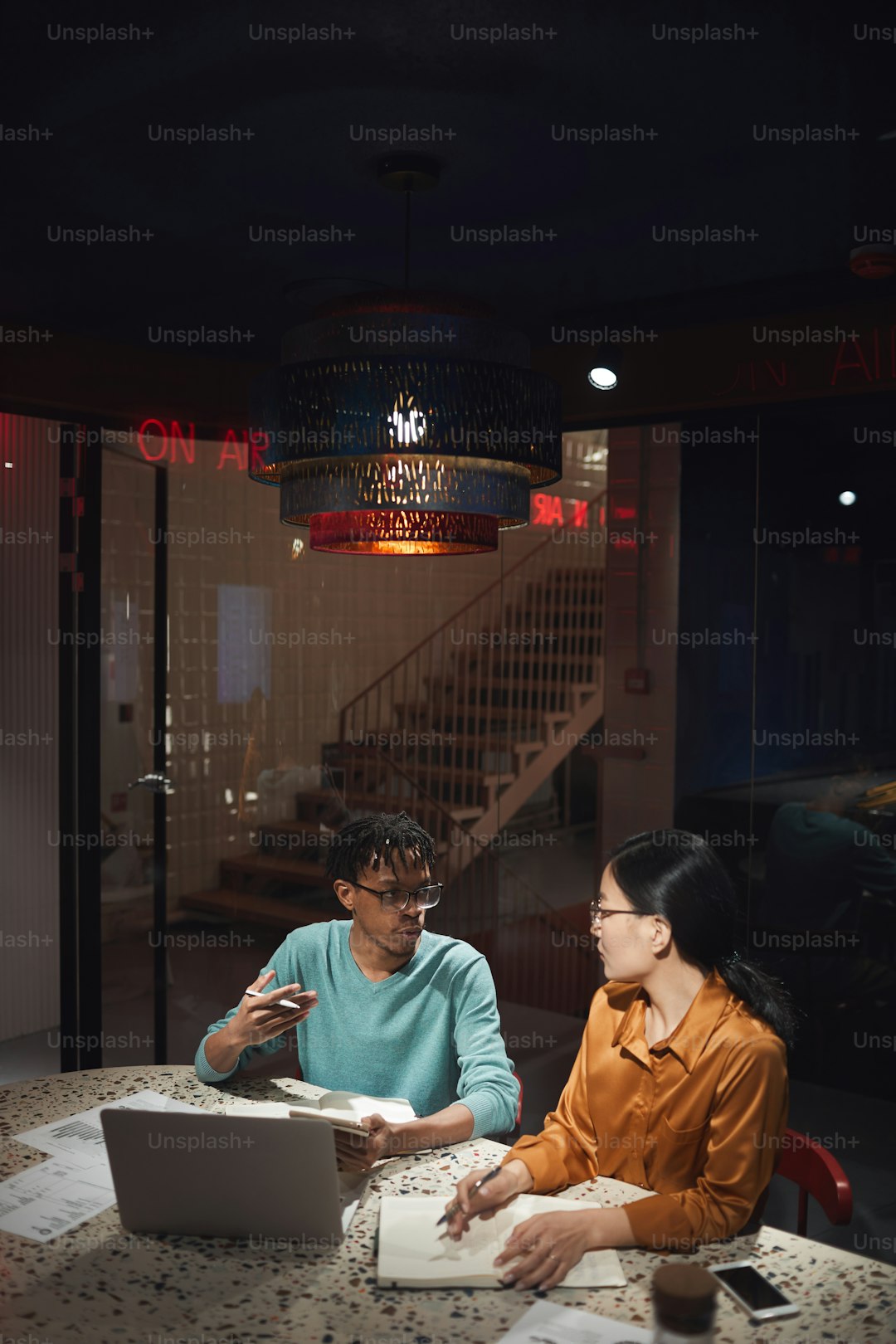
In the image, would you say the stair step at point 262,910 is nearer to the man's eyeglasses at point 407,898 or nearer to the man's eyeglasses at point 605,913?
the man's eyeglasses at point 407,898

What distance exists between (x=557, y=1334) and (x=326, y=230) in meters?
2.58

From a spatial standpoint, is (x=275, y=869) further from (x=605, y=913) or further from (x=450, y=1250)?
(x=450, y=1250)

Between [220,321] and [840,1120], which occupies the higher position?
[220,321]

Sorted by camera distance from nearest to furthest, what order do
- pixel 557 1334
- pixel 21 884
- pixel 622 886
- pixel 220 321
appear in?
1. pixel 557 1334
2. pixel 622 886
3. pixel 220 321
4. pixel 21 884

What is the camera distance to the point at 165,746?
4449 mm

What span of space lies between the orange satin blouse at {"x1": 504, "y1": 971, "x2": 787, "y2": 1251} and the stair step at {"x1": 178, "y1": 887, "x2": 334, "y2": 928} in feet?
8.35

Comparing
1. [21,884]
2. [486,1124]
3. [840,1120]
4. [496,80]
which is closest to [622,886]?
[486,1124]

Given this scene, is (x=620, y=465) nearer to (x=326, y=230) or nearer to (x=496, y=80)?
(x=326, y=230)

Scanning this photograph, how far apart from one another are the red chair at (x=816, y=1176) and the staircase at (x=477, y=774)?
221 cm

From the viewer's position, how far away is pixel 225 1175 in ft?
5.56

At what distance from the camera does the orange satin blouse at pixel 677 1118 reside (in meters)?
1.80

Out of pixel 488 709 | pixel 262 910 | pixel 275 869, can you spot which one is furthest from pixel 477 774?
pixel 262 910

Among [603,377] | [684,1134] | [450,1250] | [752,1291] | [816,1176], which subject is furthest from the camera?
[603,377]

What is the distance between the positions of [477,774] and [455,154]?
8.36 ft
